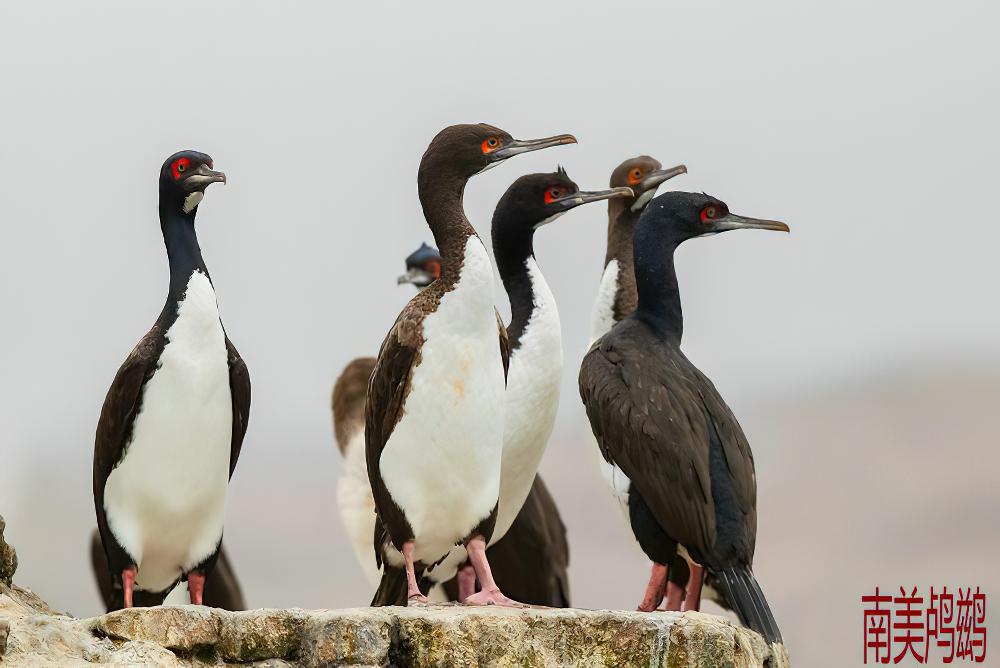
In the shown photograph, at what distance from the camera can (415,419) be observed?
7.64m

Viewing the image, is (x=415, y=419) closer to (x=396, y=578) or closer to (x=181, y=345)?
(x=396, y=578)

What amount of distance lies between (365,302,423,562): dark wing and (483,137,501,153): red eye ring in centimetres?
104

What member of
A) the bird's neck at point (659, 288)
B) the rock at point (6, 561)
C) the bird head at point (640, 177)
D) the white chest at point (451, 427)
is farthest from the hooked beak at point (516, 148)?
the rock at point (6, 561)

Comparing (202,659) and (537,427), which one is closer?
(202,659)

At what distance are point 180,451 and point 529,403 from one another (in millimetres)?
2221

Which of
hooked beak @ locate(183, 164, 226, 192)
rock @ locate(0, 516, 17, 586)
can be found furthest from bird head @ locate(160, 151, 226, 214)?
rock @ locate(0, 516, 17, 586)

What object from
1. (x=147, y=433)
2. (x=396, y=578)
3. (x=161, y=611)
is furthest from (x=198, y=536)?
(x=161, y=611)

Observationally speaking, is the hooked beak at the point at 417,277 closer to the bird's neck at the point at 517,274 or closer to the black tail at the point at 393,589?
the bird's neck at the point at 517,274

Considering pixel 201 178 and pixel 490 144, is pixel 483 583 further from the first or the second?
pixel 201 178

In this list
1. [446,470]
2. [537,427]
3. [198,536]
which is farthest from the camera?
[537,427]

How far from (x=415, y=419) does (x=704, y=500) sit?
1.75 m

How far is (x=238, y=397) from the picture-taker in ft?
28.7

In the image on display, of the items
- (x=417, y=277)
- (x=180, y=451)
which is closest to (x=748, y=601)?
(x=180, y=451)

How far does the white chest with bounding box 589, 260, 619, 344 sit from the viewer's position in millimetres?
10883
